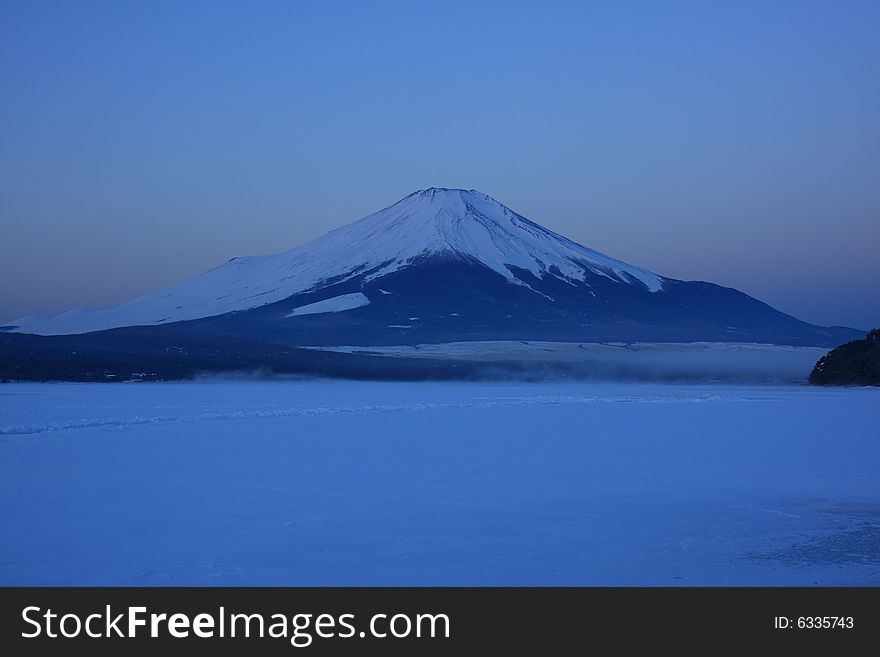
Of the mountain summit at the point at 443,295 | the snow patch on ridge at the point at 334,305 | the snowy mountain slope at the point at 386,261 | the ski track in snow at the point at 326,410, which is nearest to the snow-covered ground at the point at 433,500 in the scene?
the ski track in snow at the point at 326,410

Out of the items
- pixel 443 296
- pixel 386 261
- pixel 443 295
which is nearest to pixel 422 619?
pixel 443 296

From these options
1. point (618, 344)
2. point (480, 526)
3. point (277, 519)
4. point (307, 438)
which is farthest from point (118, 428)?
point (618, 344)

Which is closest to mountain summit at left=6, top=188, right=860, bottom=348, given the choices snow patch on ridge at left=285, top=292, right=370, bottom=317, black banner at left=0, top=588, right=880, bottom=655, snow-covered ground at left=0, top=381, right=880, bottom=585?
snow patch on ridge at left=285, top=292, right=370, bottom=317

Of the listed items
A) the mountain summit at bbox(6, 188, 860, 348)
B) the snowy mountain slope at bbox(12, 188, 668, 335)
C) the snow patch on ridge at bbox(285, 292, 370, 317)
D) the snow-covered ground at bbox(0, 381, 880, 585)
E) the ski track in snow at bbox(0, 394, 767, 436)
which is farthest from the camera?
the snowy mountain slope at bbox(12, 188, 668, 335)

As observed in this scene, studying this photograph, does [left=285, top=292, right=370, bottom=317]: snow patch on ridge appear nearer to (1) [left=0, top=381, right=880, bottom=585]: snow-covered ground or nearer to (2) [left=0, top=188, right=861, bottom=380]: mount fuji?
(2) [left=0, top=188, right=861, bottom=380]: mount fuji

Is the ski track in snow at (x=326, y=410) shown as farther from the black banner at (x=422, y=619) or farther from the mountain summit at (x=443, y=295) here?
the mountain summit at (x=443, y=295)

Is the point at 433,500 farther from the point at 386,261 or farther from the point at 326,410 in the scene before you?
the point at 386,261

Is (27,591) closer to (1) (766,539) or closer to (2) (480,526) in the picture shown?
(2) (480,526)
